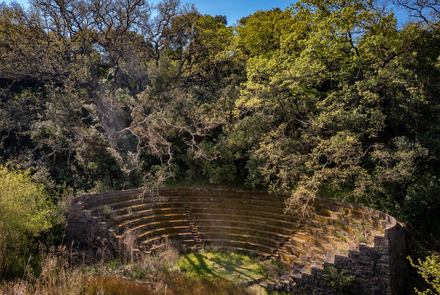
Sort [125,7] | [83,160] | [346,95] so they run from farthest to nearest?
[125,7] → [83,160] → [346,95]

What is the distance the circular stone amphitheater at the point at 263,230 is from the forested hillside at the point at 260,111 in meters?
1.01

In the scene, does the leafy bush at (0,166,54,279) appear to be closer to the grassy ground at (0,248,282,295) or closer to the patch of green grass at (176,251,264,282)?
the grassy ground at (0,248,282,295)

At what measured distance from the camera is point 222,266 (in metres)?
11.2

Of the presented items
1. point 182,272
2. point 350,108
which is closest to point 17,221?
point 182,272

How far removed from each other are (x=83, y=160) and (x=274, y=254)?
12614mm

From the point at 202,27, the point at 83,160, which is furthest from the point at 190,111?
the point at 202,27

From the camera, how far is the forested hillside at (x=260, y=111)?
1147 cm

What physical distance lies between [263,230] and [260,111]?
300 inches

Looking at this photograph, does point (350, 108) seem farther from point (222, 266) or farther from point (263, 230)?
point (222, 266)

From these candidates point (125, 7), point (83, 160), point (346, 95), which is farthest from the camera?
point (125, 7)

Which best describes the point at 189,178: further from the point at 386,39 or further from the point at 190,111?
the point at 386,39

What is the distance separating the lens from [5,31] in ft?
53.1

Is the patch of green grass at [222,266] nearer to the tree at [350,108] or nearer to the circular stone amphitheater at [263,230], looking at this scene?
the circular stone amphitheater at [263,230]

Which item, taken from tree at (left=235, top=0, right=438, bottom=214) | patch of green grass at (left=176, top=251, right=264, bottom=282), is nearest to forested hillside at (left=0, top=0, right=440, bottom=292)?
tree at (left=235, top=0, right=438, bottom=214)
